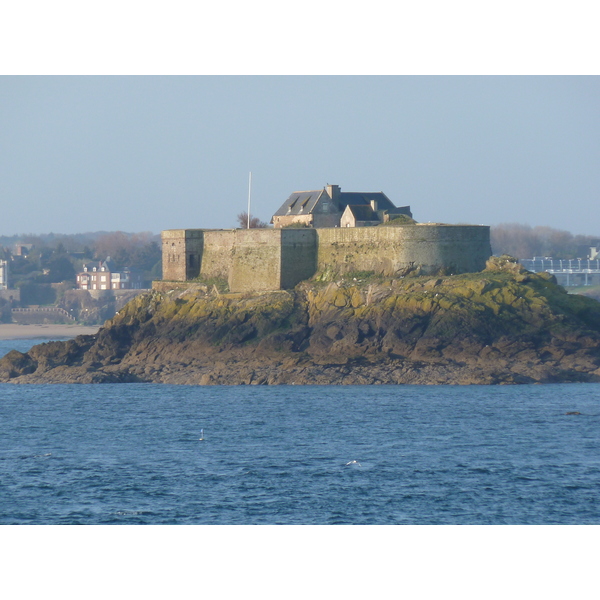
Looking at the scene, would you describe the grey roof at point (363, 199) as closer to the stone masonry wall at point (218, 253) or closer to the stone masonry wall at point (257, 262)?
the stone masonry wall at point (257, 262)

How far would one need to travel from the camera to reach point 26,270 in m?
124

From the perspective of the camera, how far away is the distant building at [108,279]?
114m

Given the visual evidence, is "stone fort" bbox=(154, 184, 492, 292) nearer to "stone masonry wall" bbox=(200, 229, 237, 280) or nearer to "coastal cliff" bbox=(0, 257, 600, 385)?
"stone masonry wall" bbox=(200, 229, 237, 280)

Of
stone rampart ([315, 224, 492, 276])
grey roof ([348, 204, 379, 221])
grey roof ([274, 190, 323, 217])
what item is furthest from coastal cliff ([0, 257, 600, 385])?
grey roof ([274, 190, 323, 217])

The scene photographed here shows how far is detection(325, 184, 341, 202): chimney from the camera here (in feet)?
179

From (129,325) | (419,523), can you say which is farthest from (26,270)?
(419,523)

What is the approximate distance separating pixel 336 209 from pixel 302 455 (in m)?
24.3

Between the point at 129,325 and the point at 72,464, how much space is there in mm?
19882

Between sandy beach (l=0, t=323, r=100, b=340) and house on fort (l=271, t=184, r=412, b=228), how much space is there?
3821 centimetres

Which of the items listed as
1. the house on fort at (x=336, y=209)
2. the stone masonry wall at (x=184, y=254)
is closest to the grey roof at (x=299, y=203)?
the house on fort at (x=336, y=209)

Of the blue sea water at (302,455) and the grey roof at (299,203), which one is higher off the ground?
the grey roof at (299,203)

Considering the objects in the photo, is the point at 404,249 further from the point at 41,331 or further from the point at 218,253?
the point at 41,331

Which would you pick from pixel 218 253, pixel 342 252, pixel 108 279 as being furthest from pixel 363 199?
pixel 108 279

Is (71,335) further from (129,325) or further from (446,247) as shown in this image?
(446,247)
